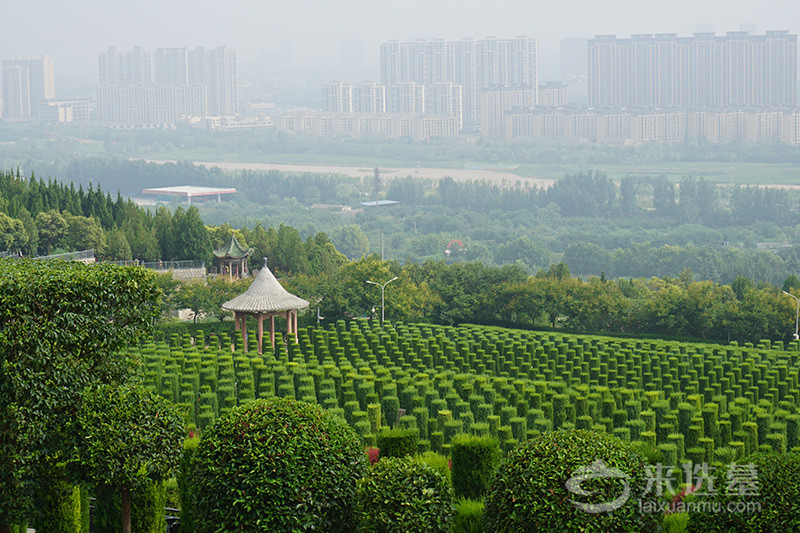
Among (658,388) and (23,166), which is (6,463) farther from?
(23,166)

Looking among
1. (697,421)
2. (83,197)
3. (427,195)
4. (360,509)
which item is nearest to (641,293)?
(697,421)

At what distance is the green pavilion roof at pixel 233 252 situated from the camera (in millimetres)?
57125

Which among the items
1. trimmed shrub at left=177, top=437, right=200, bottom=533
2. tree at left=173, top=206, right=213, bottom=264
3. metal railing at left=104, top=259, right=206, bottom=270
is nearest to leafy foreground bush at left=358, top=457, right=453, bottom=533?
trimmed shrub at left=177, top=437, right=200, bottom=533

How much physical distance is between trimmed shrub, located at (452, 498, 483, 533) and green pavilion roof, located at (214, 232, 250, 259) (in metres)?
43.3

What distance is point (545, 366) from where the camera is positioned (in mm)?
37031

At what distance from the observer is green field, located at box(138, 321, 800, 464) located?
93.5 feet

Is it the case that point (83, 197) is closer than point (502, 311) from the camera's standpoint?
No

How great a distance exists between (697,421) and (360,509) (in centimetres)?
1658

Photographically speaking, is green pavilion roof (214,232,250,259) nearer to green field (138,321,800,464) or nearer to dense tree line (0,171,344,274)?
dense tree line (0,171,344,274)

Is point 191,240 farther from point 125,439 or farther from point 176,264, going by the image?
point 125,439

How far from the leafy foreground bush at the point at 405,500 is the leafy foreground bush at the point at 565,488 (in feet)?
2.77

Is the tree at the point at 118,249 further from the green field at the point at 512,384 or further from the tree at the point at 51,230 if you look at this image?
the green field at the point at 512,384

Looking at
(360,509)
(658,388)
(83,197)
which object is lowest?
(658,388)

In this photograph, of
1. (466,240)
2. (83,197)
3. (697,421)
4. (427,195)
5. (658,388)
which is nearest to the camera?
(697,421)
